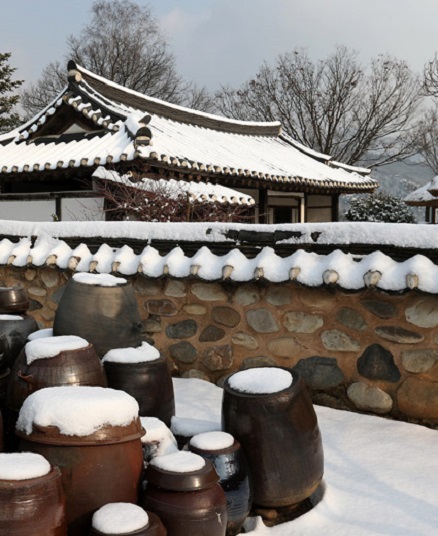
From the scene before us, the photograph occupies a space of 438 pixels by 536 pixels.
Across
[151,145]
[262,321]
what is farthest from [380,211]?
[262,321]

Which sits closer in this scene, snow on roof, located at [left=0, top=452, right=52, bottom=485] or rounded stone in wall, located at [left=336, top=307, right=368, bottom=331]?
snow on roof, located at [left=0, top=452, right=52, bottom=485]

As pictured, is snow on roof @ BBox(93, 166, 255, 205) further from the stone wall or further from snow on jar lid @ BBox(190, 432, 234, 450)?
snow on jar lid @ BBox(190, 432, 234, 450)

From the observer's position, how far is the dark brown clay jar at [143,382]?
260 cm

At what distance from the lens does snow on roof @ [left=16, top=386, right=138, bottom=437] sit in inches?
72.4

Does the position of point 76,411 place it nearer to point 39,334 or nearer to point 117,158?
point 39,334

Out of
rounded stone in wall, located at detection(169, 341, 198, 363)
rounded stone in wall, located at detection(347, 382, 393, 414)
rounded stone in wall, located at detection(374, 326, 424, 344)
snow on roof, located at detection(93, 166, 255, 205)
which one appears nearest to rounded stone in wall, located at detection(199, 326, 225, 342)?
rounded stone in wall, located at detection(169, 341, 198, 363)

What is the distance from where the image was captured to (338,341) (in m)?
3.62

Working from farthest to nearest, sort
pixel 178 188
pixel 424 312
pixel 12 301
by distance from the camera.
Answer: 1. pixel 178 188
2. pixel 424 312
3. pixel 12 301

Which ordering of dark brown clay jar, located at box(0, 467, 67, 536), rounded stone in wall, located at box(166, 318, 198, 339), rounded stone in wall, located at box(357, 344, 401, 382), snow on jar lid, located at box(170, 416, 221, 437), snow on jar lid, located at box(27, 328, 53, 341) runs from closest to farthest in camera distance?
dark brown clay jar, located at box(0, 467, 67, 536) → snow on jar lid, located at box(170, 416, 221, 437) → snow on jar lid, located at box(27, 328, 53, 341) → rounded stone in wall, located at box(357, 344, 401, 382) → rounded stone in wall, located at box(166, 318, 198, 339)

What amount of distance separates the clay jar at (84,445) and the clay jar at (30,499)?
0.39ft

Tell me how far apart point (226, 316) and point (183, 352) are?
49 centimetres

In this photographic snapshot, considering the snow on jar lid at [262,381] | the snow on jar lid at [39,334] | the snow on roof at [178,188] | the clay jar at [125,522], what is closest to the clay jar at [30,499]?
the clay jar at [125,522]

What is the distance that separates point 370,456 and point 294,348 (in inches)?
37.5

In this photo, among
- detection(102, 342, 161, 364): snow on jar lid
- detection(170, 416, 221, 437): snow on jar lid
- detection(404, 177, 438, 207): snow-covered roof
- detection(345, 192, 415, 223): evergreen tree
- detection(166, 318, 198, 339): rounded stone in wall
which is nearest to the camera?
detection(170, 416, 221, 437): snow on jar lid
